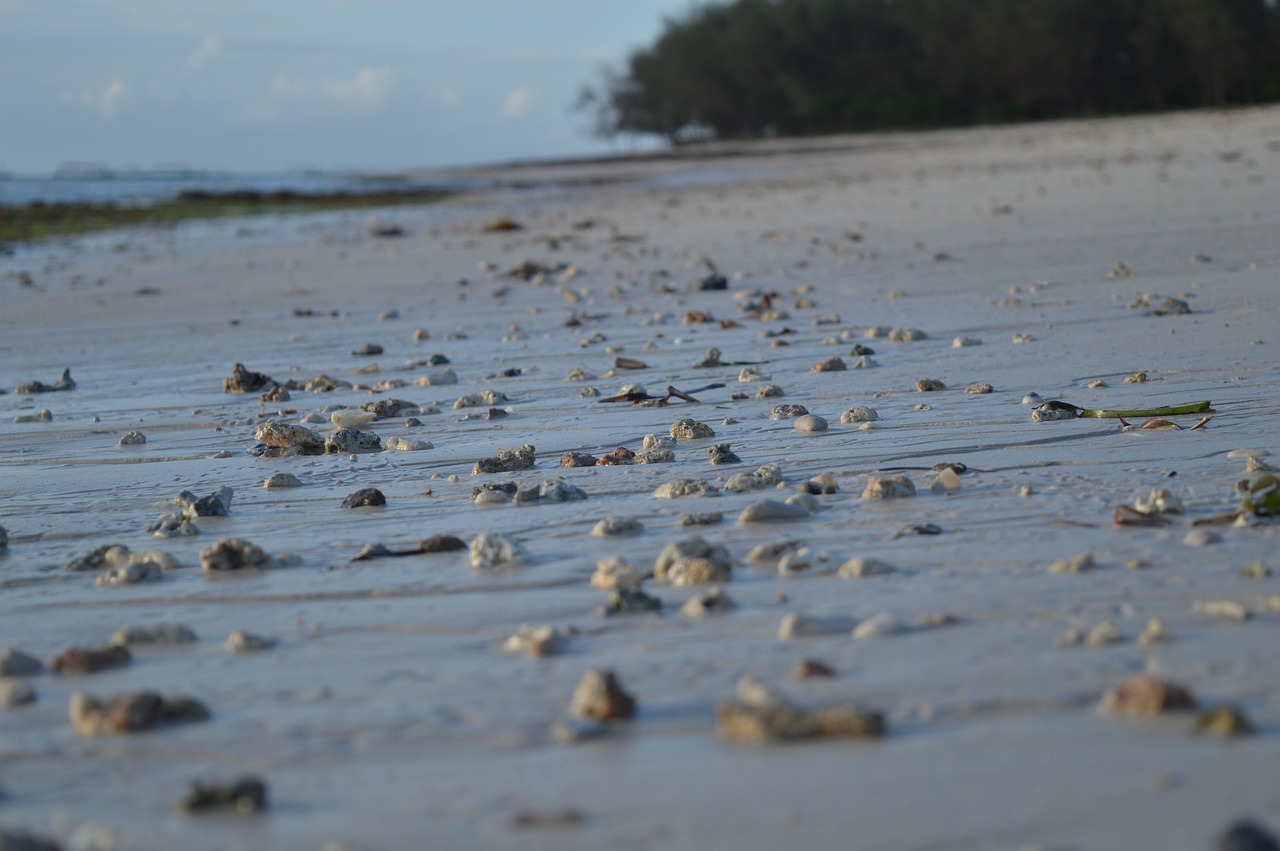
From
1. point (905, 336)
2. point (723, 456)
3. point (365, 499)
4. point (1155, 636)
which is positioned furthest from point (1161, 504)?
point (905, 336)

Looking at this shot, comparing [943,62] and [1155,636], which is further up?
[943,62]

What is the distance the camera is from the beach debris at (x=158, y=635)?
231 cm

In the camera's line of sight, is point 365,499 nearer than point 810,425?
Yes

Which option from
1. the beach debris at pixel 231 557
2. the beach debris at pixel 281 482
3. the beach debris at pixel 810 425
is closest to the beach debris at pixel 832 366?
the beach debris at pixel 810 425

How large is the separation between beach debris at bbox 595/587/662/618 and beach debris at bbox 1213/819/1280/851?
3.64ft

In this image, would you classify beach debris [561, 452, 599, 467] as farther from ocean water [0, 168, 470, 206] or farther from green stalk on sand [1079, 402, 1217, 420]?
ocean water [0, 168, 470, 206]

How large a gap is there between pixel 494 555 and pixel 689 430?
1.34 m

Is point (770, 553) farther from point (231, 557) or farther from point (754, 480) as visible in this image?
point (231, 557)

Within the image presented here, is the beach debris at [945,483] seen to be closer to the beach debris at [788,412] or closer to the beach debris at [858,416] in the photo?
the beach debris at [858,416]

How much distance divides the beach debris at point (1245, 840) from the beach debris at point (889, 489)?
5.58ft

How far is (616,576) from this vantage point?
2494 mm

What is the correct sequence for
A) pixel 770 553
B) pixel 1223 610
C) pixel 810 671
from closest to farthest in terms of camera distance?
pixel 810 671 → pixel 1223 610 → pixel 770 553

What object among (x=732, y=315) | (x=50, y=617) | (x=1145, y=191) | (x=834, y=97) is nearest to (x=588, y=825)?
(x=50, y=617)

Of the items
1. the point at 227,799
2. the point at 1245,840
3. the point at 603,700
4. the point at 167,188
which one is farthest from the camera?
the point at 167,188
